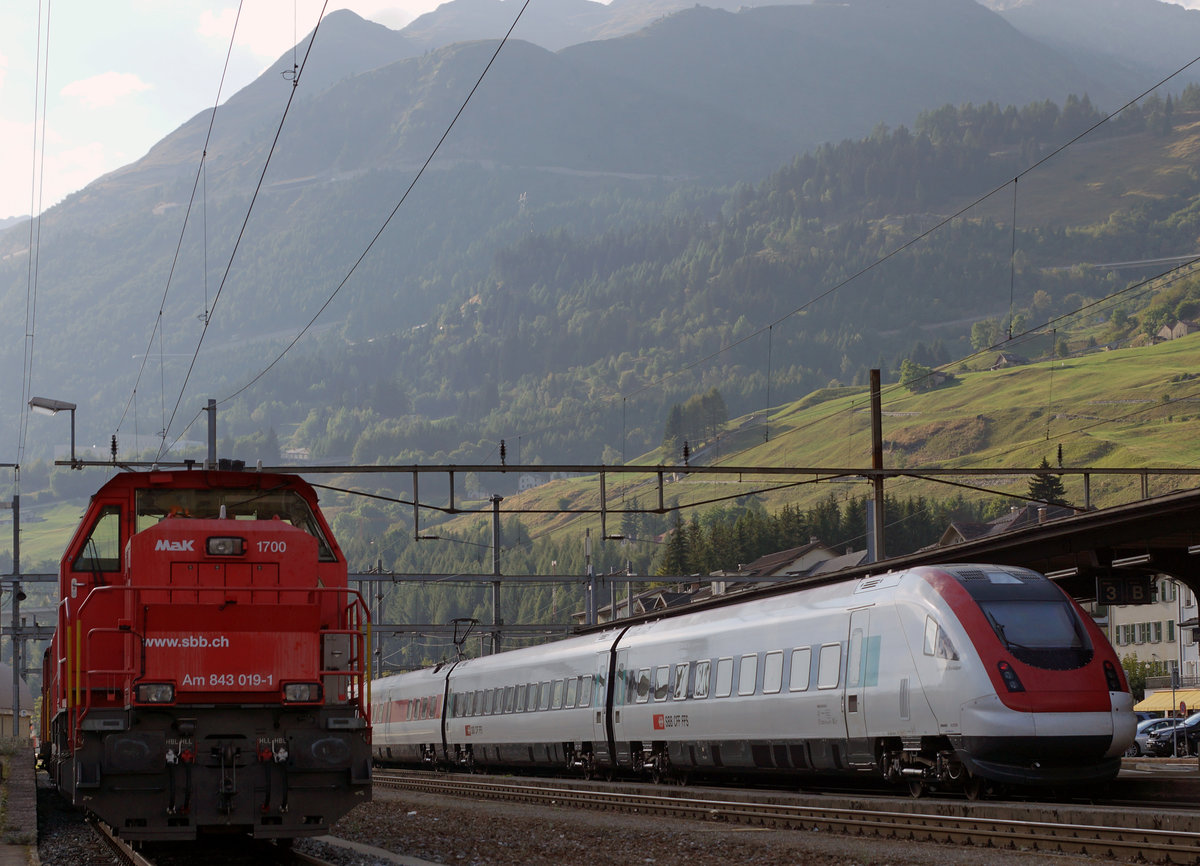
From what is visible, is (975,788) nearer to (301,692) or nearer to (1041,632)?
(1041,632)

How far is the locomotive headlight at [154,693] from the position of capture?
13883 millimetres

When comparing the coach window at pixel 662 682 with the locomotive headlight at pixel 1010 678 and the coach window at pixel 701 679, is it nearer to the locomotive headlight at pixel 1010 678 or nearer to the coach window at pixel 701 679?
the coach window at pixel 701 679

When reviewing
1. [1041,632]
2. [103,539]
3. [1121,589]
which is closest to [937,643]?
[1041,632]

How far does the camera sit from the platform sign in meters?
25.7

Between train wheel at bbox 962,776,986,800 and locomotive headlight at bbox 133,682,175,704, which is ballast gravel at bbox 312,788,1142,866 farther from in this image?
locomotive headlight at bbox 133,682,175,704

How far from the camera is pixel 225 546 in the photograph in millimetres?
14938

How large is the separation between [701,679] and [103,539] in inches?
581

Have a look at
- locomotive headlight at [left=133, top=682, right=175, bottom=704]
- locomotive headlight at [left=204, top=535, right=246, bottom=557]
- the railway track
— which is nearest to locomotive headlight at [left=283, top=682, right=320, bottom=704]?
A: locomotive headlight at [left=133, top=682, right=175, bottom=704]

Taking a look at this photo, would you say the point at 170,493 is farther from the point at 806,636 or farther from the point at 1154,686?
the point at 1154,686

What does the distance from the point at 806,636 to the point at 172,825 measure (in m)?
12.8

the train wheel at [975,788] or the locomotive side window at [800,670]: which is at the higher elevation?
the locomotive side window at [800,670]

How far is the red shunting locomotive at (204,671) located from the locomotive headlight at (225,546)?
0.02m

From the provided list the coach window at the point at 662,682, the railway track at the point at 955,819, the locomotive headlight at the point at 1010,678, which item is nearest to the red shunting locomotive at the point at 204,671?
the railway track at the point at 955,819

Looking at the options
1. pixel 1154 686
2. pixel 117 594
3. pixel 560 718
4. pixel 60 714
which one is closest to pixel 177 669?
pixel 117 594
